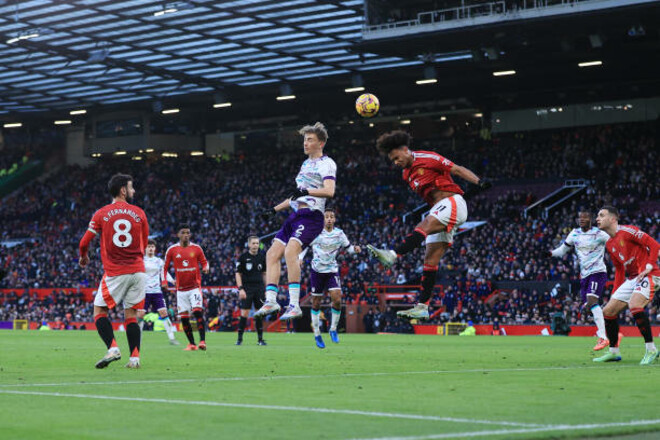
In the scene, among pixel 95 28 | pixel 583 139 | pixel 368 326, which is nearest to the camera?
pixel 368 326

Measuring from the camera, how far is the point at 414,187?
40.0 ft

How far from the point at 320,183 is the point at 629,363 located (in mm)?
4927

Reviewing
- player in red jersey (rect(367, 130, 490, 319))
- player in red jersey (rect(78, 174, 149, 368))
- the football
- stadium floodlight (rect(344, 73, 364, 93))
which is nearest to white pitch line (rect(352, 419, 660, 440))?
player in red jersey (rect(367, 130, 490, 319))

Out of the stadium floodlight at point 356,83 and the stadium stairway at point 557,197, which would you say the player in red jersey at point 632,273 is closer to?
the stadium stairway at point 557,197

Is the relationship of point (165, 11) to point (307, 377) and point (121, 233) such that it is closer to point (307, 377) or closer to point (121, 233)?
point (121, 233)

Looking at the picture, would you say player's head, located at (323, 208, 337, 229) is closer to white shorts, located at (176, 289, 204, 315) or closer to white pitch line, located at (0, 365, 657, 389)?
white shorts, located at (176, 289, 204, 315)

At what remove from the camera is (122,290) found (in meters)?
12.1

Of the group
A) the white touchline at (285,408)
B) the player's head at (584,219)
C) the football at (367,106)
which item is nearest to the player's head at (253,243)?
the football at (367,106)

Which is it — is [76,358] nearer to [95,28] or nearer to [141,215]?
[141,215]

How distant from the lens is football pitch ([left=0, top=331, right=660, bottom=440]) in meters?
6.11

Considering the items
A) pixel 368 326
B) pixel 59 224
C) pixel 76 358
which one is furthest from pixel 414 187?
pixel 59 224

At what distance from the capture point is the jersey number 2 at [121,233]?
11977 mm

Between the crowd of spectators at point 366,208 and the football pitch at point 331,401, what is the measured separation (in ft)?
67.8

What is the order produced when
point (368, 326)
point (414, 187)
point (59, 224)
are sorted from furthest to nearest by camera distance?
point (59, 224) < point (368, 326) < point (414, 187)
